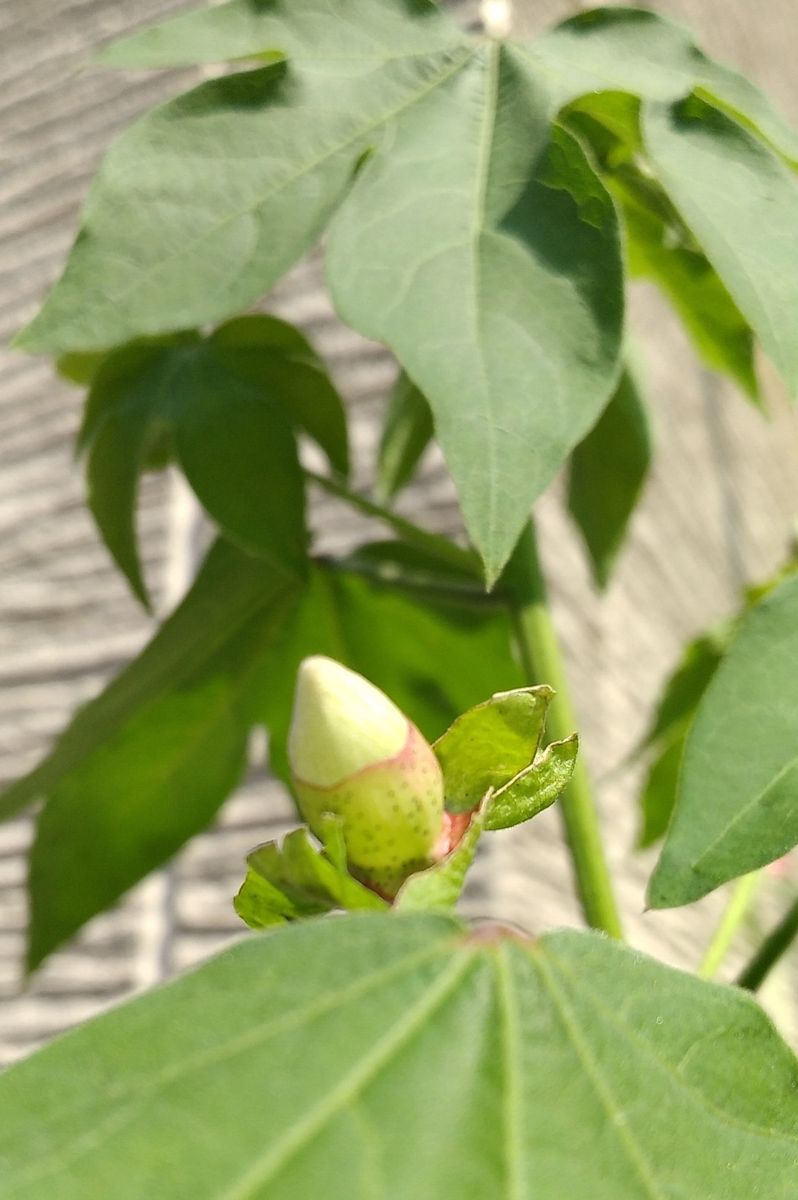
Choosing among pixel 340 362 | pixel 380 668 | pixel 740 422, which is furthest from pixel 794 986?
pixel 380 668

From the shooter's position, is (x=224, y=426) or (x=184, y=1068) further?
(x=224, y=426)

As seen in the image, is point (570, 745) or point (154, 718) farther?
point (154, 718)

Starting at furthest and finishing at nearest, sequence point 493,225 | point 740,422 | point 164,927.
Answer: point 740,422
point 164,927
point 493,225

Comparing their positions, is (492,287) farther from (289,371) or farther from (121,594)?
(121,594)

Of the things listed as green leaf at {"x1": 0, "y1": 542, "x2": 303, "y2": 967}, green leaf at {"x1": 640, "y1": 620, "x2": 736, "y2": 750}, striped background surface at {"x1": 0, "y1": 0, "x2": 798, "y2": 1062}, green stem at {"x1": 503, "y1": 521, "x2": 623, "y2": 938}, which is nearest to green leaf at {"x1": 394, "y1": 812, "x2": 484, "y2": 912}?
green stem at {"x1": 503, "y1": 521, "x2": 623, "y2": 938}

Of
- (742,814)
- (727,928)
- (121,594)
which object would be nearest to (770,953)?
(727,928)

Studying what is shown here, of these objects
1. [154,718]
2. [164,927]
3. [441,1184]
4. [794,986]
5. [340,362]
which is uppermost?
[441,1184]

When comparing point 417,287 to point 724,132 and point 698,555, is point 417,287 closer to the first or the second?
point 724,132
